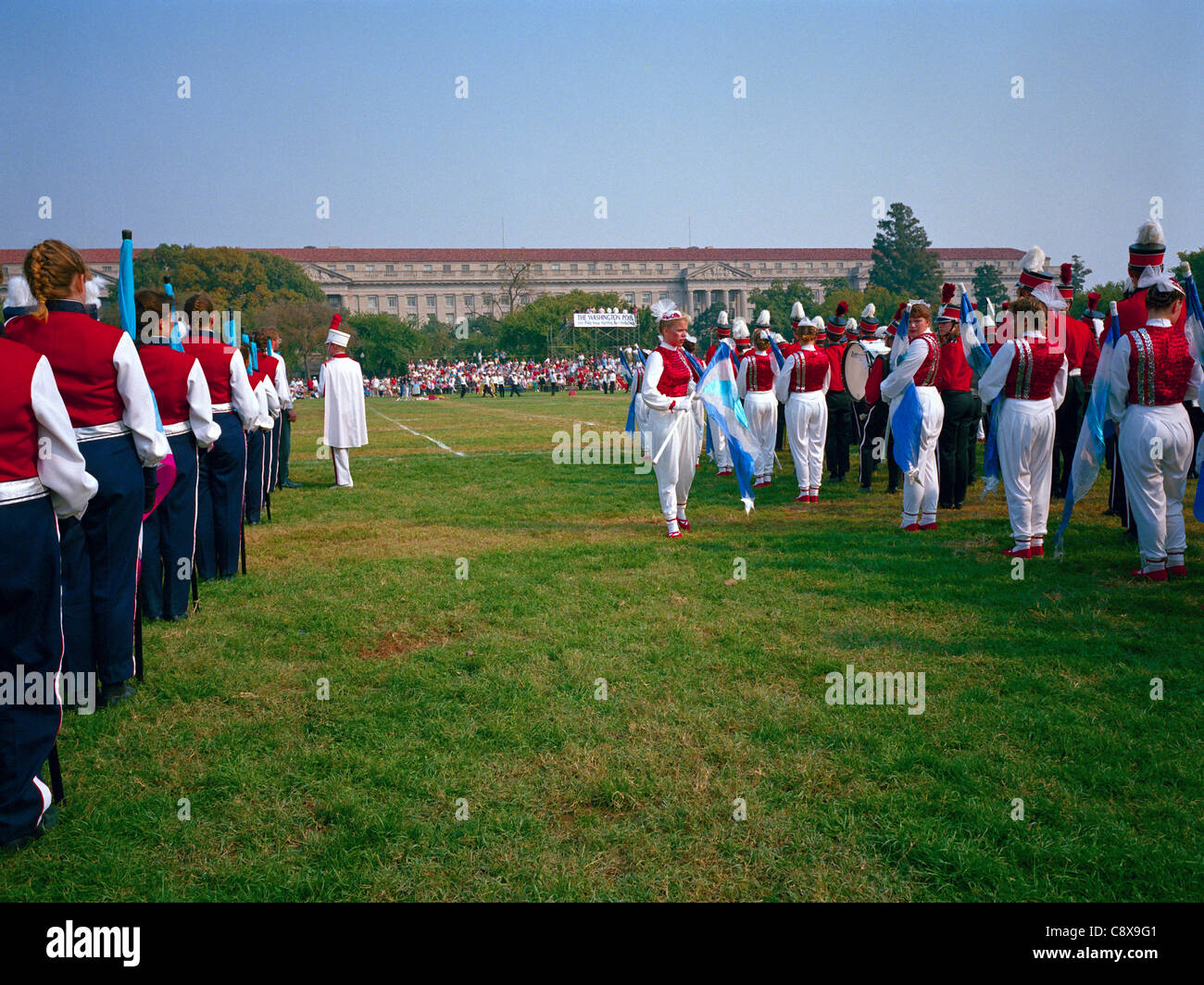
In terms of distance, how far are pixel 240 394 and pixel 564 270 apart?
148 metres

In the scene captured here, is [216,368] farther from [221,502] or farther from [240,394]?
[221,502]

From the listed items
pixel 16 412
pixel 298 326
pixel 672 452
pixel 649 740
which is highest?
pixel 298 326

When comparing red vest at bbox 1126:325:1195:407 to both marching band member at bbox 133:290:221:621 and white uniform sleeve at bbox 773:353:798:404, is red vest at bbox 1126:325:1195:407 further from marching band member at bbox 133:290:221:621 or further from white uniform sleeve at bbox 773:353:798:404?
marching band member at bbox 133:290:221:621

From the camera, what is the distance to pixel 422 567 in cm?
882

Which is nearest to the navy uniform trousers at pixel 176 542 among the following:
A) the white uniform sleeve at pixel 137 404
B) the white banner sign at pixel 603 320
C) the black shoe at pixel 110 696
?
the black shoe at pixel 110 696

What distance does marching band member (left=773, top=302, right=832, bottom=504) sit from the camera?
1249cm

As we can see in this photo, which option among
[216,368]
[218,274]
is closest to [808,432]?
[216,368]

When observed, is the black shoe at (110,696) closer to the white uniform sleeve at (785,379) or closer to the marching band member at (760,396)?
the white uniform sleeve at (785,379)

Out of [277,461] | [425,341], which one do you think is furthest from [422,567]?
[425,341]

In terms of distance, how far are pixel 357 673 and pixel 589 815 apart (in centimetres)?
243

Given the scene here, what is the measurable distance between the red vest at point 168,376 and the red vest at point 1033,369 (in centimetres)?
759

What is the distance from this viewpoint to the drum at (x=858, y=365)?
1375 centimetres

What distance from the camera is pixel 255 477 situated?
38.1 ft

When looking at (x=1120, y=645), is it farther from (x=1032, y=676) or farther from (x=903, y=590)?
(x=903, y=590)
